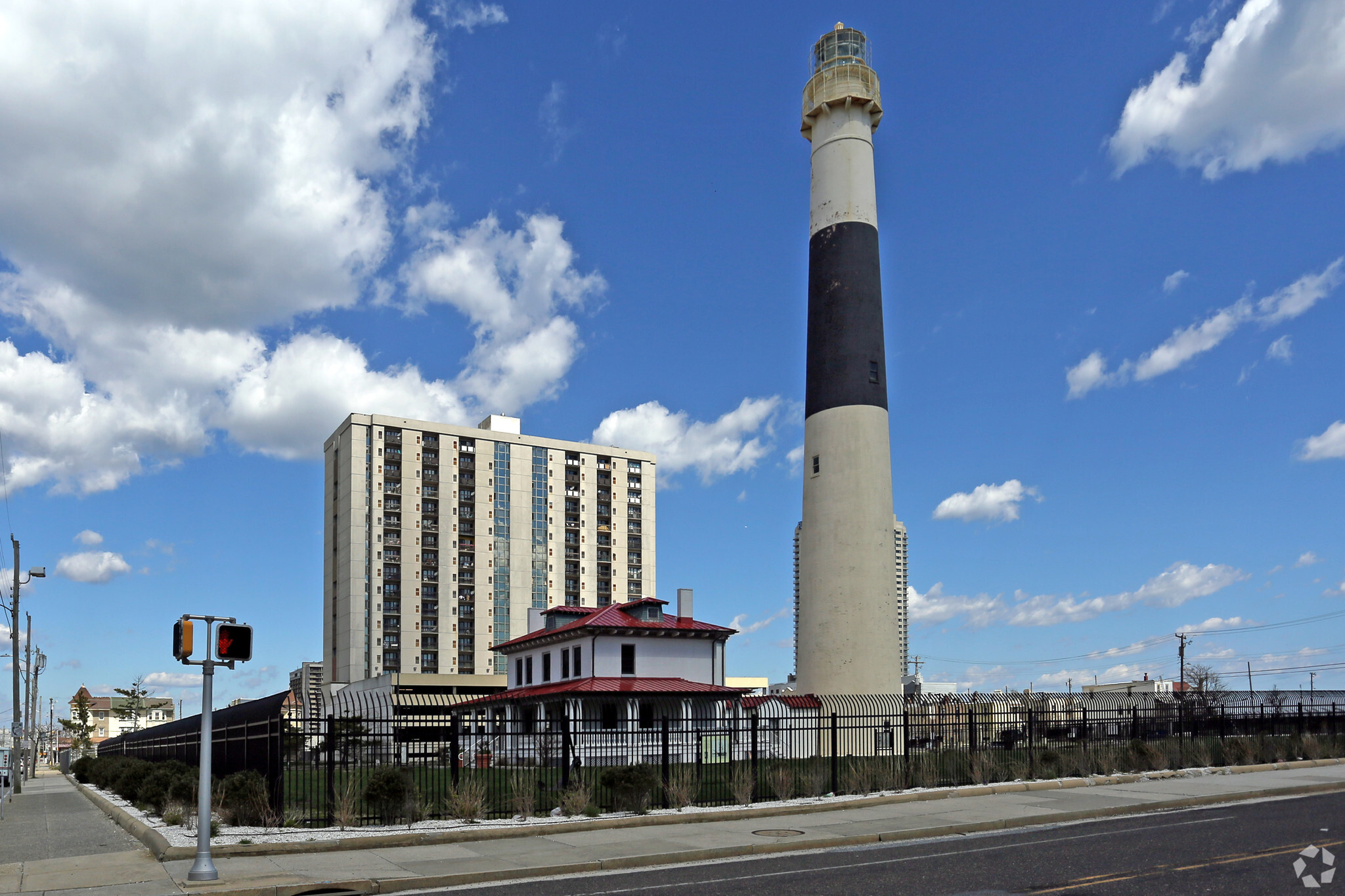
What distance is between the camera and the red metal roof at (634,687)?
1874 inches

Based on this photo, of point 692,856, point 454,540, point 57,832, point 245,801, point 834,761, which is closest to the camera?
point 692,856

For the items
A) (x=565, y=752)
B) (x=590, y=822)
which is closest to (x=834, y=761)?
(x=565, y=752)

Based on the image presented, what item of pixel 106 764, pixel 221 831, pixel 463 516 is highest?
pixel 463 516

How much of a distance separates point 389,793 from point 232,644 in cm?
619

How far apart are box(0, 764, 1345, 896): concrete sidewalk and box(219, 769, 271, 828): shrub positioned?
2660mm

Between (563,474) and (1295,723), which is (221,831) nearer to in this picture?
(1295,723)

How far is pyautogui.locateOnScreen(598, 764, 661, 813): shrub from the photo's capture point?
69.9ft

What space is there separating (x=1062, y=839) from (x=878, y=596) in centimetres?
2869

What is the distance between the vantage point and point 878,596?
45.1 m

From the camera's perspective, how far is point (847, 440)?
45.3 meters

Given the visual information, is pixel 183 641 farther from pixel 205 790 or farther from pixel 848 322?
pixel 848 322

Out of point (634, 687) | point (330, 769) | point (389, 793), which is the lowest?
point (634, 687)

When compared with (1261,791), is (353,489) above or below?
above

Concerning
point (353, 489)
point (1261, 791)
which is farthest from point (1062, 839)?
point (353, 489)
